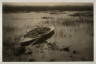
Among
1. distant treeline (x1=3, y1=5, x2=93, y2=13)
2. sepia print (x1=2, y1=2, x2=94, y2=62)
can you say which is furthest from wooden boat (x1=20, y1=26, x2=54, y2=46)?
distant treeline (x1=3, y1=5, x2=93, y2=13)

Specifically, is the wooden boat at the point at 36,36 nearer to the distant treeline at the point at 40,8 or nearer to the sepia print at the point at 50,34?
the sepia print at the point at 50,34

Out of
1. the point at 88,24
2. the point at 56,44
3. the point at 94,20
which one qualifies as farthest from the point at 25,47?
the point at 94,20

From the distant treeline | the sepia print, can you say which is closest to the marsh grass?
the sepia print

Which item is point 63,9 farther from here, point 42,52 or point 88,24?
point 42,52

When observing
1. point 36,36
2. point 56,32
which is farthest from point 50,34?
point 36,36

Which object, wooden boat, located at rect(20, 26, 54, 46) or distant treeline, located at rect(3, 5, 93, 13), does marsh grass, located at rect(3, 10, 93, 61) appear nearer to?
wooden boat, located at rect(20, 26, 54, 46)

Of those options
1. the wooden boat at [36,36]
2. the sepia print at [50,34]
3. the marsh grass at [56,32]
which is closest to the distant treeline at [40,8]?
the sepia print at [50,34]

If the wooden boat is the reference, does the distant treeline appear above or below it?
above
